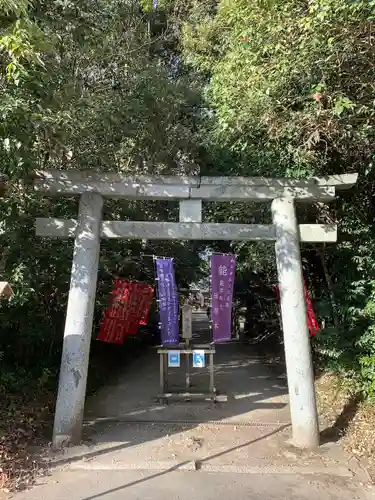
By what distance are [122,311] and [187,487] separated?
4.55 metres

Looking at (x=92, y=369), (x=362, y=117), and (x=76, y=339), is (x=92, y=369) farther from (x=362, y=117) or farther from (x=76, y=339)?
(x=362, y=117)

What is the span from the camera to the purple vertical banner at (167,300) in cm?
802

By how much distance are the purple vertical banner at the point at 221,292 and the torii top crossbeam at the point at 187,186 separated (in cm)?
159

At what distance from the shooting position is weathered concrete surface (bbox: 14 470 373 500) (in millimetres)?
4594

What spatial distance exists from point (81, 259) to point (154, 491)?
310 centimetres

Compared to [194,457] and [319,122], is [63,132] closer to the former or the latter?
[319,122]

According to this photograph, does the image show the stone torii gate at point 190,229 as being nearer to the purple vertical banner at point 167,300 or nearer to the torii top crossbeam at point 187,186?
the torii top crossbeam at point 187,186

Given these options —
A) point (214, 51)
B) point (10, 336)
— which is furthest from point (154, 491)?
point (214, 51)

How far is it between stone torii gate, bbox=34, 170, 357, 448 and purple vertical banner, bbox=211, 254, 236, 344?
1.33 m

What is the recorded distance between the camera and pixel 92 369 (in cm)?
1013

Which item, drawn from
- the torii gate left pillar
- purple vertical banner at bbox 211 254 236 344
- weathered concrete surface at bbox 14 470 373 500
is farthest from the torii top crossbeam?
weathered concrete surface at bbox 14 470 373 500

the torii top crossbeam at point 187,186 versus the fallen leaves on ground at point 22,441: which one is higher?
the torii top crossbeam at point 187,186

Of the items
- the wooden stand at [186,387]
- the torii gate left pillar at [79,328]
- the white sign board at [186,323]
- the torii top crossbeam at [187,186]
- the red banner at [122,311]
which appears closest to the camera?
the torii gate left pillar at [79,328]

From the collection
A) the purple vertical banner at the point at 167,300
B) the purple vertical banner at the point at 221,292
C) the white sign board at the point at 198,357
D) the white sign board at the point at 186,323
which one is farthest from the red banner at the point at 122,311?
the purple vertical banner at the point at 221,292
